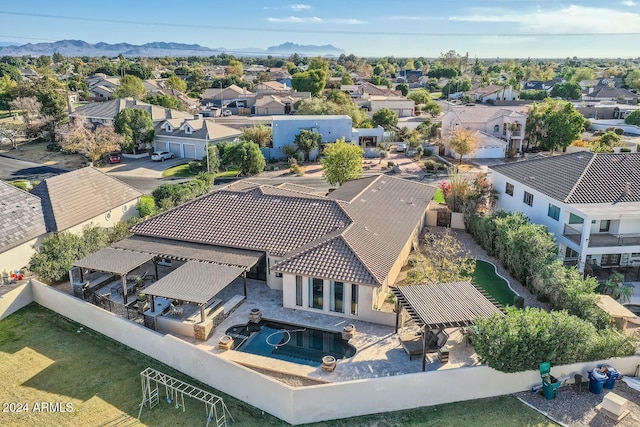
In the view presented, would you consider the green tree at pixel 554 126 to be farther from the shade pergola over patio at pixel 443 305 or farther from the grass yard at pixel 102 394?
the grass yard at pixel 102 394

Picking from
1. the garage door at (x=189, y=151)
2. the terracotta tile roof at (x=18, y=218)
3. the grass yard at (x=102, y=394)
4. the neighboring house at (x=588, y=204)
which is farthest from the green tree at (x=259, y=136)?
the grass yard at (x=102, y=394)

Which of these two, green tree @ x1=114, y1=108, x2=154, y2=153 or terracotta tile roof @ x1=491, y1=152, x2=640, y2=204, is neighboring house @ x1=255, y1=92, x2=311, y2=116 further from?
terracotta tile roof @ x1=491, y1=152, x2=640, y2=204

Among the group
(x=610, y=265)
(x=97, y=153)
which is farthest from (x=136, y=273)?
(x=97, y=153)

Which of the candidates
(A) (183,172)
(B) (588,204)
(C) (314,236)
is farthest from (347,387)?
(A) (183,172)

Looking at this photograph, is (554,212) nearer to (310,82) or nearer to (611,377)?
(611,377)

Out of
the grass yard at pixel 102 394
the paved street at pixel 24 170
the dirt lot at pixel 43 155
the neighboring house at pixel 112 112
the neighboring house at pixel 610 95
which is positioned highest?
the neighboring house at pixel 610 95

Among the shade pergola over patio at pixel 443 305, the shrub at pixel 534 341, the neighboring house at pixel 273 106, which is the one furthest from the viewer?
the neighboring house at pixel 273 106

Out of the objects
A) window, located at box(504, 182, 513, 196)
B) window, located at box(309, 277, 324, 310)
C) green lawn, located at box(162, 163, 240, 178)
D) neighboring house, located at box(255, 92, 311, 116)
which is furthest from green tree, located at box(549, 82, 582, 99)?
window, located at box(309, 277, 324, 310)
